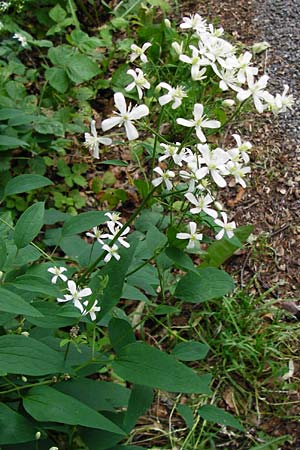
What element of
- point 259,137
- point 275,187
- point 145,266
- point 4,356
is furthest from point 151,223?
point 259,137

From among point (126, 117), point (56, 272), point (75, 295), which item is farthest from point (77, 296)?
point (126, 117)

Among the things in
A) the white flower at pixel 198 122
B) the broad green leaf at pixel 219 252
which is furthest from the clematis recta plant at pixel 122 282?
the broad green leaf at pixel 219 252

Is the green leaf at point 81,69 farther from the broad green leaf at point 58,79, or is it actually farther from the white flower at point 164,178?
the white flower at point 164,178

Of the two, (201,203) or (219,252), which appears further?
(219,252)

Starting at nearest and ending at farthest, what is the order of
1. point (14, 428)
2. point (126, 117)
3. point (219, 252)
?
1. point (126, 117)
2. point (14, 428)
3. point (219, 252)

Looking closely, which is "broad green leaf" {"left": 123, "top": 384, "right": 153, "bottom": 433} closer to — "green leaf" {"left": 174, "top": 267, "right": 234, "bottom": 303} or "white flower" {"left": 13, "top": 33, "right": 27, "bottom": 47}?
"green leaf" {"left": 174, "top": 267, "right": 234, "bottom": 303}

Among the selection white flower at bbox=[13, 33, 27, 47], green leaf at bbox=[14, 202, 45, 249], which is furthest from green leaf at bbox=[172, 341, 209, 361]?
white flower at bbox=[13, 33, 27, 47]

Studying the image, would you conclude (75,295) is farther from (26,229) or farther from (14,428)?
(14,428)
